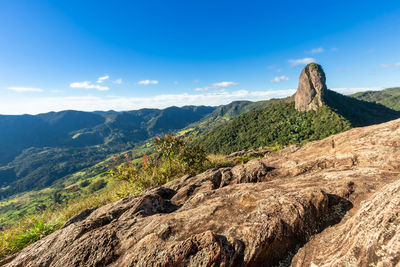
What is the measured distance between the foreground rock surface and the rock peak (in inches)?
6988

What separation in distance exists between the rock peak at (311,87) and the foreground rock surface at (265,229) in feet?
582

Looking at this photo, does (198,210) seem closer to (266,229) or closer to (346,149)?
(266,229)

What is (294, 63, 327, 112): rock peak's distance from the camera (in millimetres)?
155875

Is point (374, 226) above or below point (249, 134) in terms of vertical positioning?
above

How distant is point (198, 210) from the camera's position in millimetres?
6133

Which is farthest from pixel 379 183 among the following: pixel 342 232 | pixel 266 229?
pixel 266 229

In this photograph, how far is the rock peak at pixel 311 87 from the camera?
511 feet

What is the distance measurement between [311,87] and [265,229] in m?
193

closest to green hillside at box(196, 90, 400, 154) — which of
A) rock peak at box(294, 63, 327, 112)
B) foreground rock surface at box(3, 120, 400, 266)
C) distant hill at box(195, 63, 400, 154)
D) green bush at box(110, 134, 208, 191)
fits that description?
distant hill at box(195, 63, 400, 154)

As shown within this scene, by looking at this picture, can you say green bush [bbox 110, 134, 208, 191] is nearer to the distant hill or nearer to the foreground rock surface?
the foreground rock surface

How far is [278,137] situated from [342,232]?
153 m

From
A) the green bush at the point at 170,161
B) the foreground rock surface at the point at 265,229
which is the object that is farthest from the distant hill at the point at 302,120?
the foreground rock surface at the point at 265,229

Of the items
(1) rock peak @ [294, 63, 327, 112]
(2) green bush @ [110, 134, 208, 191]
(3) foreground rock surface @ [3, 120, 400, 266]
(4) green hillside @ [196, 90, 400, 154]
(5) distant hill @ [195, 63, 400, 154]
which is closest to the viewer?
(3) foreground rock surface @ [3, 120, 400, 266]

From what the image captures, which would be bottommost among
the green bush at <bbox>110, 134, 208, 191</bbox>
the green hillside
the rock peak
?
the green hillside
